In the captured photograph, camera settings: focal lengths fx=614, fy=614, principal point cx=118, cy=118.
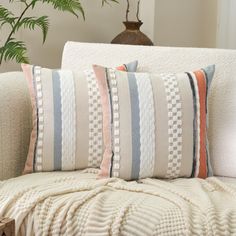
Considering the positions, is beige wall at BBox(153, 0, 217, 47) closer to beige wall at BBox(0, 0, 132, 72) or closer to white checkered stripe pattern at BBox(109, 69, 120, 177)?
beige wall at BBox(0, 0, 132, 72)

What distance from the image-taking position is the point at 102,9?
3.56m

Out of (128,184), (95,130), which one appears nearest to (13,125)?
(95,130)

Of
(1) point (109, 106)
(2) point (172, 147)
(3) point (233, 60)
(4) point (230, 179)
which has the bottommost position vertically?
(4) point (230, 179)

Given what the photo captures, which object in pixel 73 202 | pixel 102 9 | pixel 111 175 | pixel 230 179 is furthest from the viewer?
pixel 102 9

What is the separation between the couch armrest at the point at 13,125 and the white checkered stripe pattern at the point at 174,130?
1.60 feet

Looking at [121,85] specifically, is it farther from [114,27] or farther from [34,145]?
[114,27]

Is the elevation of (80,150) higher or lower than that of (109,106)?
lower

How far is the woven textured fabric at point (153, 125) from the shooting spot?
1.93m

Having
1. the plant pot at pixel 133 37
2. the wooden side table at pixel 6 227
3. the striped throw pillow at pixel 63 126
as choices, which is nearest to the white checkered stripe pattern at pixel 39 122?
the striped throw pillow at pixel 63 126

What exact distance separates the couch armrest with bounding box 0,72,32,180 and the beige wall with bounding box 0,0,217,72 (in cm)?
99

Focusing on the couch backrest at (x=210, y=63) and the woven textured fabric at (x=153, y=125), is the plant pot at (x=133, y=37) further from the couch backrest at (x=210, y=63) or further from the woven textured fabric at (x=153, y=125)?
the woven textured fabric at (x=153, y=125)

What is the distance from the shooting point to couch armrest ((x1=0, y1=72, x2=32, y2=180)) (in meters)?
1.98

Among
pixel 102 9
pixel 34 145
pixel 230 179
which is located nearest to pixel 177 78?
pixel 230 179

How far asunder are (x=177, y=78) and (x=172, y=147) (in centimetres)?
24
